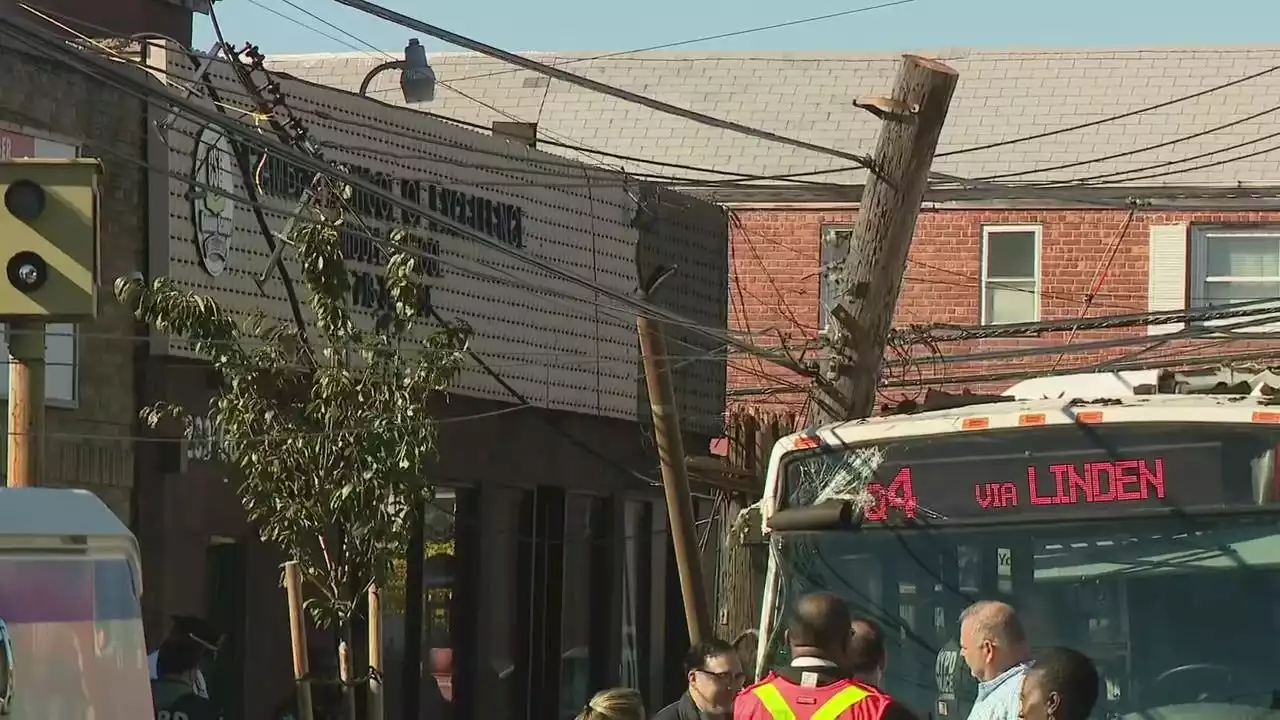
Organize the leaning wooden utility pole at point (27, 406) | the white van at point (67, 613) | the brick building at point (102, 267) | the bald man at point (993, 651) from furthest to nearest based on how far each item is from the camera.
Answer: the brick building at point (102, 267) < the leaning wooden utility pole at point (27, 406) < the bald man at point (993, 651) < the white van at point (67, 613)

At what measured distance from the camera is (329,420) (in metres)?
12.0

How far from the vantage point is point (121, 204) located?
14.1 metres

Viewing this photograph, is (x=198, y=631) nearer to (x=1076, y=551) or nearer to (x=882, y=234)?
(x=882, y=234)

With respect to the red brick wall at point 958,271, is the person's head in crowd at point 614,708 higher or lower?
lower

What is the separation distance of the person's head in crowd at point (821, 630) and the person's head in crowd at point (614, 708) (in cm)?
84

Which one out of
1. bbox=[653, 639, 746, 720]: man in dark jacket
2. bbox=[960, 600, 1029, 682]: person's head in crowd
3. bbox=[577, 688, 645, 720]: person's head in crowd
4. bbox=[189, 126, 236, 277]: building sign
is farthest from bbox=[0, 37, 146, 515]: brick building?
bbox=[960, 600, 1029, 682]: person's head in crowd

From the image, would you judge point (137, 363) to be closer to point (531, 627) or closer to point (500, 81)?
point (531, 627)

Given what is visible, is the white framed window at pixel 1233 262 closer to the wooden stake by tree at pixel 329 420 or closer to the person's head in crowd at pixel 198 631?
the wooden stake by tree at pixel 329 420

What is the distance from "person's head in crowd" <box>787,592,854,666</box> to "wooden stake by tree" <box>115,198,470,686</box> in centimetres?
532

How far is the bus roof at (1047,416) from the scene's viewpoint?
358 inches

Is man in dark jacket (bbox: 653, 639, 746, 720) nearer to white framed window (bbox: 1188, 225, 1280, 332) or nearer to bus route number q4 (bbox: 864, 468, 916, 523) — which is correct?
bus route number q4 (bbox: 864, 468, 916, 523)

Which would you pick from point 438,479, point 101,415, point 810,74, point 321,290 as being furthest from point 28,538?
point 810,74

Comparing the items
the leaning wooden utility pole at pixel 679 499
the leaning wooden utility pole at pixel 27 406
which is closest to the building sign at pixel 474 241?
the leaning wooden utility pole at pixel 679 499

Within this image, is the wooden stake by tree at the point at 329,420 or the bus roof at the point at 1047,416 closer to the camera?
the bus roof at the point at 1047,416
